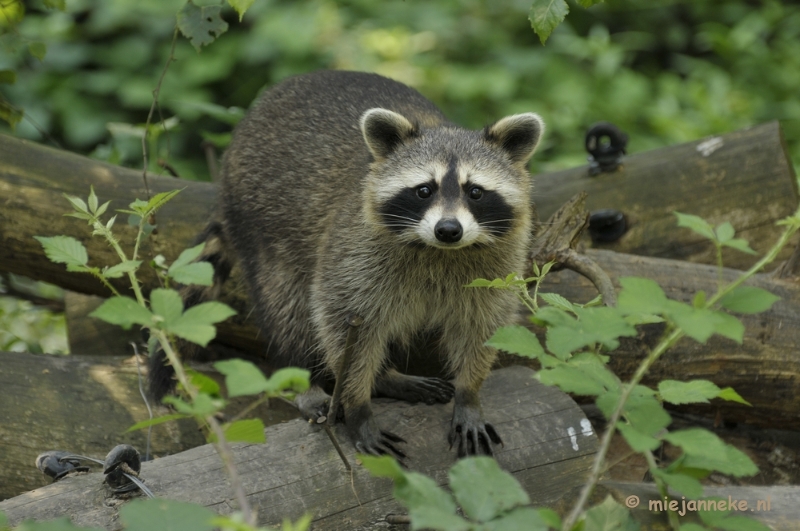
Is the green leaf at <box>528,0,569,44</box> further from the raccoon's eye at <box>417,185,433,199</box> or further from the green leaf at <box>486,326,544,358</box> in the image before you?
the green leaf at <box>486,326,544,358</box>

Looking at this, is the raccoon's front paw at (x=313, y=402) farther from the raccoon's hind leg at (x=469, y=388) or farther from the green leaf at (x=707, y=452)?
the green leaf at (x=707, y=452)

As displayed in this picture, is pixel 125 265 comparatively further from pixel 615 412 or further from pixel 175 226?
pixel 175 226

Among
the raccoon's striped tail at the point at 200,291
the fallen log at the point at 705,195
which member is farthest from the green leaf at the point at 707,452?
the fallen log at the point at 705,195

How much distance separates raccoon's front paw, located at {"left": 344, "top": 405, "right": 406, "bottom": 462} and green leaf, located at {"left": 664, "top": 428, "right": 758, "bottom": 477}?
1002 mm

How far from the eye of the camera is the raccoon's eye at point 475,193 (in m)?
2.58

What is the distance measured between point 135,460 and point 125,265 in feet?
1.82

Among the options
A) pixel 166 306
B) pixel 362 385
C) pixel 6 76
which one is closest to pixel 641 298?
pixel 166 306

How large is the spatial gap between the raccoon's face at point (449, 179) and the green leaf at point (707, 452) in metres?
1.02

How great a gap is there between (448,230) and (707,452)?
43.8 inches

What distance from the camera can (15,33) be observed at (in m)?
3.16

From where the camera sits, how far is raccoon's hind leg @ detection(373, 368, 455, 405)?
2770 millimetres

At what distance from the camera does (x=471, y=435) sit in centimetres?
245

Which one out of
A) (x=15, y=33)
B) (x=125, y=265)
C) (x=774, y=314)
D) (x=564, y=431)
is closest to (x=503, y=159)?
(x=564, y=431)

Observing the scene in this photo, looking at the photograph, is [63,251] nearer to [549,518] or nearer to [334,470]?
[334,470]
